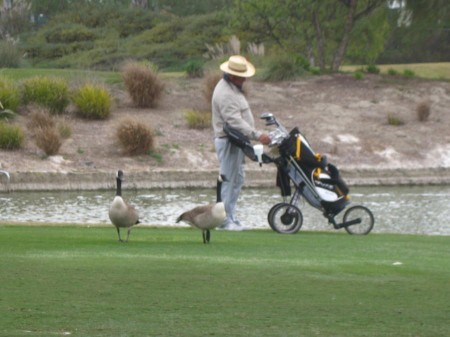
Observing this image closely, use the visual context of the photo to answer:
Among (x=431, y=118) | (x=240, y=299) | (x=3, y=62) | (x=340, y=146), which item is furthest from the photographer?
(x=3, y=62)

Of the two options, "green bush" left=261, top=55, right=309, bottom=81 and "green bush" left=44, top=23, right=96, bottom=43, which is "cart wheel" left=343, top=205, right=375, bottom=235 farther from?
"green bush" left=44, top=23, right=96, bottom=43

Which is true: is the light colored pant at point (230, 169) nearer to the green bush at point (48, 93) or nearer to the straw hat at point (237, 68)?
the straw hat at point (237, 68)

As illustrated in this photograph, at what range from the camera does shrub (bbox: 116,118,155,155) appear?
100 feet

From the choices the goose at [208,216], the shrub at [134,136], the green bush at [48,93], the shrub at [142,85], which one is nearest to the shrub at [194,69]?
the shrub at [142,85]

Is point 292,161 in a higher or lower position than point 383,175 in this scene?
higher

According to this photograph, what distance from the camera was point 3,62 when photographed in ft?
141

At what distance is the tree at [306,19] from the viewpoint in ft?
136

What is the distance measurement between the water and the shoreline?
52cm

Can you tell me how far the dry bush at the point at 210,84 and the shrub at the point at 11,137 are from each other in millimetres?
7268

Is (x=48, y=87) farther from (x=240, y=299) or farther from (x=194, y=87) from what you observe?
(x=240, y=299)

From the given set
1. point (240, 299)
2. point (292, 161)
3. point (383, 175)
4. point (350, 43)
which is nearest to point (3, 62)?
point (350, 43)

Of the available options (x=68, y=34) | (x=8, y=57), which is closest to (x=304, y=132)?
(x=8, y=57)

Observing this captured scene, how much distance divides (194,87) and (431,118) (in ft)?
24.5

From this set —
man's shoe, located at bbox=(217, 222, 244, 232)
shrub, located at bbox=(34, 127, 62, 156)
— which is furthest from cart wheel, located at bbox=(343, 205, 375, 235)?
shrub, located at bbox=(34, 127, 62, 156)
